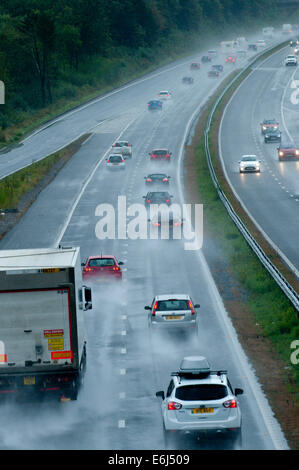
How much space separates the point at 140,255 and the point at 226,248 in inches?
171

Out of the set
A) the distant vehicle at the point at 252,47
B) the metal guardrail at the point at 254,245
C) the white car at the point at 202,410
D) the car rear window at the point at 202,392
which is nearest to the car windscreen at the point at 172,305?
the metal guardrail at the point at 254,245

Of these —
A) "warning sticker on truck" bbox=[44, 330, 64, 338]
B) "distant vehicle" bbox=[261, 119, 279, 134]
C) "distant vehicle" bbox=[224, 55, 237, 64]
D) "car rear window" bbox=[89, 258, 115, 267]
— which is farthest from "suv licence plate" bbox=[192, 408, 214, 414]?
"distant vehicle" bbox=[224, 55, 237, 64]

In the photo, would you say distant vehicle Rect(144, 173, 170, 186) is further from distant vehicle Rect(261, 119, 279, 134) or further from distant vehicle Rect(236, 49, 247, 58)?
distant vehicle Rect(236, 49, 247, 58)

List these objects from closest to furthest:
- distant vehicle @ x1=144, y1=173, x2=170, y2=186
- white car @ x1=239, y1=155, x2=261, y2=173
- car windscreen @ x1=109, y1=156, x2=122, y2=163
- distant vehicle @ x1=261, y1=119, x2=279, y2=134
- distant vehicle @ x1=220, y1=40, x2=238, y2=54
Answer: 1. distant vehicle @ x1=144, y1=173, x2=170, y2=186
2. white car @ x1=239, y1=155, x2=261, y2=173
3. car windscreen @ x1=109, y1=156, x2=122, y2=163
4. distant vehicle @ x1=261, y1=119, x2=279, y2=134
5. distant vehicle @ x1=220, y1=40, x2=238, y2=54

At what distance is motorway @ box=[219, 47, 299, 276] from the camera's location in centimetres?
5400

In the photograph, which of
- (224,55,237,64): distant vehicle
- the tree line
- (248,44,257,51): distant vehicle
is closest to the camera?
the tree line

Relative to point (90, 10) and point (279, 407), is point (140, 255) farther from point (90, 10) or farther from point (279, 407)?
point (90, 10)

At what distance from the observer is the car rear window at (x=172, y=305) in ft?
98.2

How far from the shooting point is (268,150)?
8975 cm

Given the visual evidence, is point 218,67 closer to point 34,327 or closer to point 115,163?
point 115,163

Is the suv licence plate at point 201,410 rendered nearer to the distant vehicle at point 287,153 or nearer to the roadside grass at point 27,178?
the roadside grass at point 27,178

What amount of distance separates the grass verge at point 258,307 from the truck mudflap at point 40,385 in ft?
15.8

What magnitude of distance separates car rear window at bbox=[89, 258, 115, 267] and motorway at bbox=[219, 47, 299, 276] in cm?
787
